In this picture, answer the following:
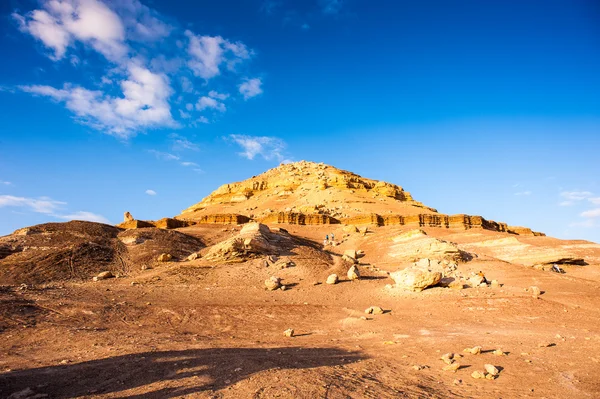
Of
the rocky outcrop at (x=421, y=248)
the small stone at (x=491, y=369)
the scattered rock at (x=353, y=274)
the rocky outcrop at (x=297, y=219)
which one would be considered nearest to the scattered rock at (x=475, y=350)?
the small stone at (x=491, y=369)

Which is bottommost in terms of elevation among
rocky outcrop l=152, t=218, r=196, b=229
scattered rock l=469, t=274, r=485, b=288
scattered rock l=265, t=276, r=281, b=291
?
scattered rock l=265, t=276, r=281, b=291

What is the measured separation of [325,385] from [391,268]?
55.5 feet

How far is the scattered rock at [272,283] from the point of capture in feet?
54.0

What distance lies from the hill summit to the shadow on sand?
103 ft

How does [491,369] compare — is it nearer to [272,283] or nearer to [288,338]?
[288,338]

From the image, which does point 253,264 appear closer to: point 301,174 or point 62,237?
point 62,237

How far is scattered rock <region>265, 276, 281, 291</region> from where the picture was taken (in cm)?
1647

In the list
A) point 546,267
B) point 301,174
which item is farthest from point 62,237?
point 301,174

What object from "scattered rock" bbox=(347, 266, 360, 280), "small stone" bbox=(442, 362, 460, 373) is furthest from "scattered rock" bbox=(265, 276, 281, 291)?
"small stone" bbox=(442, 362, 460, 373)

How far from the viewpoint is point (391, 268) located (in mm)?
21922

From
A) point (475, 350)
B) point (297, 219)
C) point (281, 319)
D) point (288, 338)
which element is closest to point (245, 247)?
point (281, 319)

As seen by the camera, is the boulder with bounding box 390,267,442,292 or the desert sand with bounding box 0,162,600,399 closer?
the desert sand with bounding box 0,162,600,399

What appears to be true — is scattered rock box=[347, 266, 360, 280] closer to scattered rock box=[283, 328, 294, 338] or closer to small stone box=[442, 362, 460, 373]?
scattered rock box=[283, 328, 294, 338]

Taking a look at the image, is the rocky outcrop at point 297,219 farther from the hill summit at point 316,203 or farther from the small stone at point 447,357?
the small stone at point 447,357
